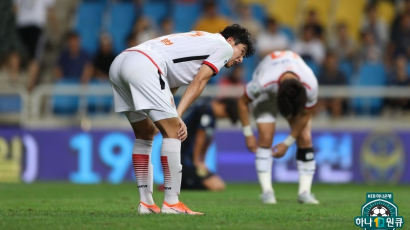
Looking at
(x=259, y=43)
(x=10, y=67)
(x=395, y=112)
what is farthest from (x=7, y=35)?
(x=395, y=112)

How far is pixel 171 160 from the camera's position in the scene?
8617mm

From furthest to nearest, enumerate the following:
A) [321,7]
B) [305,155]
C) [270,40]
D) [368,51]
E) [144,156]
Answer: [321,7] < [368,51] < [270,40] < [305,155] < [144,156]

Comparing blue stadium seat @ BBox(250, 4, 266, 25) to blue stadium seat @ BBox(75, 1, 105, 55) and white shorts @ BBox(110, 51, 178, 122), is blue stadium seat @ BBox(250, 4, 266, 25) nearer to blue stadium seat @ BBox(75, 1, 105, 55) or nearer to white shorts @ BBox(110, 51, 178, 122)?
blue stadium seat @ BBox(75, 1, 105, 55)

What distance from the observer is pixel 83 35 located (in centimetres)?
2052

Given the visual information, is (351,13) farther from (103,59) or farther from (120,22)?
(103,59)

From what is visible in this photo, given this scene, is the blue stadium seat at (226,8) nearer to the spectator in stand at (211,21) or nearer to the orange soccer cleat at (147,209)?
the spectator in stand at (211,21)

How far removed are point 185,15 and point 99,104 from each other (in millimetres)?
3506

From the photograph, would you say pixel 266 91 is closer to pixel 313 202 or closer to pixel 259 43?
pixel 313 202

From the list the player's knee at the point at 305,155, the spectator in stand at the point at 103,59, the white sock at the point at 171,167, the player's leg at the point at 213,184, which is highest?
the spectator in stand at the point at 103,59

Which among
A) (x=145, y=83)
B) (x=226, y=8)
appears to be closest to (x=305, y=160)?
(x=145, y=83)

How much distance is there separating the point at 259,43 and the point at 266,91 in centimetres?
806

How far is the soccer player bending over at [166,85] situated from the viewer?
848 centimetres

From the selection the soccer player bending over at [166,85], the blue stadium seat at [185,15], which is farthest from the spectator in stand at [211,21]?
the soccer player bending over at [166,85]

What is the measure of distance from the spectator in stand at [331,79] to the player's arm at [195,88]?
10110 mm
